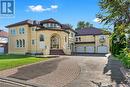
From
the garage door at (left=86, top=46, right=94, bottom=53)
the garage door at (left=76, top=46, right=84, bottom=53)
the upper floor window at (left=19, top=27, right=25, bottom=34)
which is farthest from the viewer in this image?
the garage door at (left=76, top=46, right=84, bottom=53)

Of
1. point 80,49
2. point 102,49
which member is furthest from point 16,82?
point 80,49

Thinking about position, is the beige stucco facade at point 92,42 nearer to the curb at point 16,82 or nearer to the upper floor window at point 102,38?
the upper floor window at point 102,38

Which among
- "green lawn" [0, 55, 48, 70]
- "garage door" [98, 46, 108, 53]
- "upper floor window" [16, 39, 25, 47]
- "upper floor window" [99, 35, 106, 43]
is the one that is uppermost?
"upper floor window" [99, 35, 106, 43]

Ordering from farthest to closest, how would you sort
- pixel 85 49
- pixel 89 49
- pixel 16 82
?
pixel 85 49 → pixel 89 49 → pixel 16 82

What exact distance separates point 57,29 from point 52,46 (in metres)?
3.84

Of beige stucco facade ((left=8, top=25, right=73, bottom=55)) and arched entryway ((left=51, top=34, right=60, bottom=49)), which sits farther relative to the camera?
arched entryway ((left=51, top=34, right=60, bottom=49))

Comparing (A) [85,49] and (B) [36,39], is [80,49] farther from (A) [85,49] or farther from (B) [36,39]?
(B) [36,39]

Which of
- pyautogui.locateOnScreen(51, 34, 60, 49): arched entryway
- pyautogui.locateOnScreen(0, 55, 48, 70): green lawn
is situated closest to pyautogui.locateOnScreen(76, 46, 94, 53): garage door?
pyautogui.locateOnScreen(51, 34, 60, 49): arched entryway

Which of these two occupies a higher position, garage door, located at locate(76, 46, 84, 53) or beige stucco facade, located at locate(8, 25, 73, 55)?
beige stucco facade, located at locate(8, 25, 73, 55)

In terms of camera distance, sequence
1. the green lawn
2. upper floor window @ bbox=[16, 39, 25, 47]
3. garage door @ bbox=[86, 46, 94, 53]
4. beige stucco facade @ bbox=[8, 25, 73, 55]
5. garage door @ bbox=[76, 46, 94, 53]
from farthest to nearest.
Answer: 1. garage door @ bbox=[76, 46, 94, 53]
2. garage door @ bbox=[86, 46, 94, 53]
3. upper floor window @ bbox=[16, 39, 25, 47]
4. beige stucco facade @ bbox=[8, 25, 73, 55]
5. the green lawn

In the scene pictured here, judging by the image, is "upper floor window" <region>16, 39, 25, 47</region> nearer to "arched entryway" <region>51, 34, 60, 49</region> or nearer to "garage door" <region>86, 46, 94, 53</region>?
"arched entryway" <region>51, 34, 60, 49</region>

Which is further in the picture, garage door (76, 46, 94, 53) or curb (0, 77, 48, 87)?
garage door (76, 46, 94, 53)

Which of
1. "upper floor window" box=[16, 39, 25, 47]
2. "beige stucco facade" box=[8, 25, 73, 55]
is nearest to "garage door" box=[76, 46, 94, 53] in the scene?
"beige stucco facade" box=[8, 25, 73, 55]

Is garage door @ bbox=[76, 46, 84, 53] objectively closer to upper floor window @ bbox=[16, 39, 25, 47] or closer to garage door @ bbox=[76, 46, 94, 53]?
garage door @ bbox=[76, 46, 94, 53]
